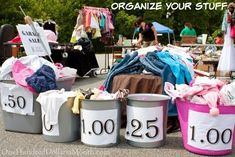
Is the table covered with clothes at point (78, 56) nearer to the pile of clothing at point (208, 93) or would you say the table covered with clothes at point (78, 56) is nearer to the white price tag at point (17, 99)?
the white price tag at point (17, 99)

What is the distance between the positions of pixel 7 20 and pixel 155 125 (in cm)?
2221

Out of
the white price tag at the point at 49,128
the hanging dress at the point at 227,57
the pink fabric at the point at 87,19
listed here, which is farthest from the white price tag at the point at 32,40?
the pink fabric at the point at 87,19

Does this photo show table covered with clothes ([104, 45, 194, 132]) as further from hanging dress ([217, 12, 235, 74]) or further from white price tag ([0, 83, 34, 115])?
hanging dress ([217, 12, 235, 74])

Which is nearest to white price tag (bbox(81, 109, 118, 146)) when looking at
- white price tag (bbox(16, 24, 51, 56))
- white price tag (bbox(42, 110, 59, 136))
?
white price tag (bbox(42, 110, 59, 136))

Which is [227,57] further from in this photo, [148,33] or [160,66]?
[160,66]

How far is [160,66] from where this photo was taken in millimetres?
5180

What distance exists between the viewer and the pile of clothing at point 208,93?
4.20 m

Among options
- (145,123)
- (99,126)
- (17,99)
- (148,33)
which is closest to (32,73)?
(17,99)

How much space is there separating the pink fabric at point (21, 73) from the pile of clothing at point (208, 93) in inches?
60.8

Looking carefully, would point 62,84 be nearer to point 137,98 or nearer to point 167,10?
point 137,98

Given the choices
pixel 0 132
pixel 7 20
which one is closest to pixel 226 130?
pixel 0 132

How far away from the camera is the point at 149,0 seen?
35406 millimetres

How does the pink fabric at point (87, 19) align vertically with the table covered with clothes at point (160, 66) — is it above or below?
above

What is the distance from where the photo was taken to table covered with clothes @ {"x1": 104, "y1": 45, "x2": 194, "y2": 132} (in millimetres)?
5098
